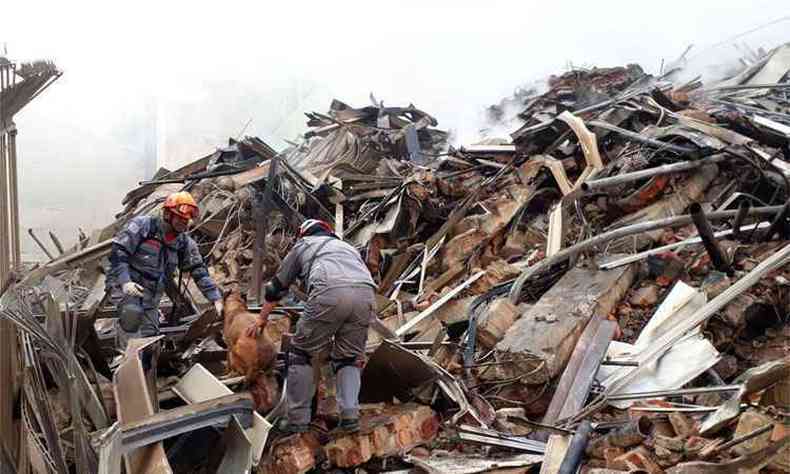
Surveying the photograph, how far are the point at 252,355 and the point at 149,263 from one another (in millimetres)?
1114

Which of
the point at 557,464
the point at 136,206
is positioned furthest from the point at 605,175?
the point at 136,206

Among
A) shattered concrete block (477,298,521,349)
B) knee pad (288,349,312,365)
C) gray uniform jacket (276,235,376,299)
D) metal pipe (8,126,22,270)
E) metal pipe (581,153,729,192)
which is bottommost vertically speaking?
shattered concrete block (477,298,521,349)

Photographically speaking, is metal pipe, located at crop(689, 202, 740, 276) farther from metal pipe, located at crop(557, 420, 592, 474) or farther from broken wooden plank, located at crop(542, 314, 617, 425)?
metal pipe, located at crop(557, 420, 592, 474)

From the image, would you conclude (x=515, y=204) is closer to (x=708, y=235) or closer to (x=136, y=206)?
(x=708, y=235)

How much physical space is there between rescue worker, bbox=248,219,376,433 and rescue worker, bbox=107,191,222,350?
897 millimetres

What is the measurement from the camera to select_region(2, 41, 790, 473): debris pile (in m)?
3.35

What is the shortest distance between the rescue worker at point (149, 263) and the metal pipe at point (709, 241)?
129 inches

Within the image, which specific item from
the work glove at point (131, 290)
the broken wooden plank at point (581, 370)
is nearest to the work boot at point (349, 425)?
the broken wooden plank at point (581, 370)

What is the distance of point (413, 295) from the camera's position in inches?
243

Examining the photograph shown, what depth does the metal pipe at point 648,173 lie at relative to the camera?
546cm

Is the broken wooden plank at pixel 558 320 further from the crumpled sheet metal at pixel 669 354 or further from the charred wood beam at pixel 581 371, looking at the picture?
the crumpled sheet metal at pixel 669 354

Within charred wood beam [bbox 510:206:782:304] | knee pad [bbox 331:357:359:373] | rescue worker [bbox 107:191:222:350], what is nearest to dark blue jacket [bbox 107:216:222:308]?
rescue worker [bbox 107:191:222:350]

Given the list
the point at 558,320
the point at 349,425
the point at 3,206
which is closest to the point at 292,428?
the point at 349,425

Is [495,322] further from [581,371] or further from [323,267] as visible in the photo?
[323,267]
